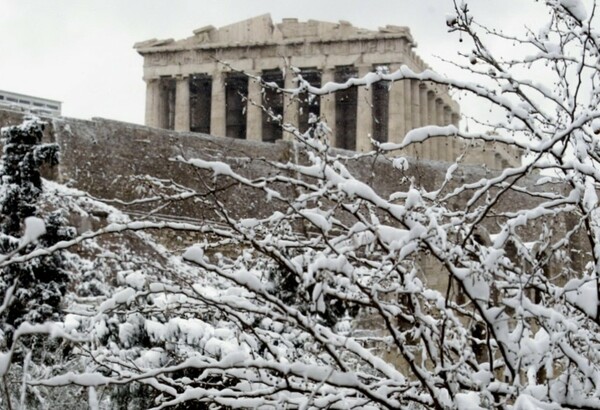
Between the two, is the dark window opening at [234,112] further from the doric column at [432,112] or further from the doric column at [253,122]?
the doric column at [432,112]

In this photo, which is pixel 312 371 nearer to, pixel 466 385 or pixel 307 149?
pixel 466 385

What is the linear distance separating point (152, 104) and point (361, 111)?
8397 millimetres

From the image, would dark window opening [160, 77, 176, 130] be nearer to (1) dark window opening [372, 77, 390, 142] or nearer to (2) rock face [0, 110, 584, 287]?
(1) dark window opening [372, 77, 390, 142]

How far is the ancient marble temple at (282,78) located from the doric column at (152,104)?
0.12 ft

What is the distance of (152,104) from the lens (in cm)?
4097

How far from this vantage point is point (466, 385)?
3375 mm

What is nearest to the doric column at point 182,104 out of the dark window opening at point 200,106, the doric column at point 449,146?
the dark window opening at point 200,106

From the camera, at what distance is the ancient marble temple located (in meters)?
37.1

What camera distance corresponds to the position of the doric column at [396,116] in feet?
120

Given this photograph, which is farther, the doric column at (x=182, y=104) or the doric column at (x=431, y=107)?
the doric column at (x=431, y=107)

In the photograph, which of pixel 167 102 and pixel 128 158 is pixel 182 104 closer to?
pixel 167 102

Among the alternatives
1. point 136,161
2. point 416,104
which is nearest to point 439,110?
point 416,104

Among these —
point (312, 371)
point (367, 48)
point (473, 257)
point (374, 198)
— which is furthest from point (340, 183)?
point (367, 48)

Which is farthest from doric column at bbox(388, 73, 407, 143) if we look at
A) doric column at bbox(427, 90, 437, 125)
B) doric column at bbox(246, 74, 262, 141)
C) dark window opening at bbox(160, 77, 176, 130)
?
dark window opening at bbox(160, 77, 176, 130)
